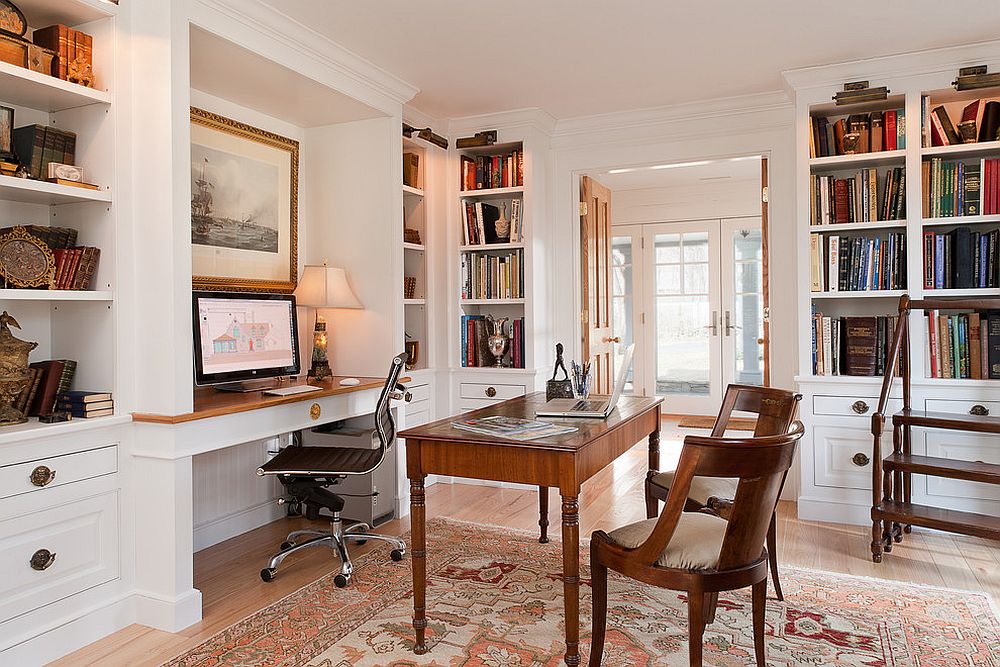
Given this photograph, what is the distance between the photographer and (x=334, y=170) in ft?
13.7

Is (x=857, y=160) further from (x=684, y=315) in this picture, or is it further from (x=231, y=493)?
(x=684, y=315)

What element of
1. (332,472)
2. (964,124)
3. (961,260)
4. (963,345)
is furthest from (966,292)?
(332,472)

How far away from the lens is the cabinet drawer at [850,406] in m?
3.75

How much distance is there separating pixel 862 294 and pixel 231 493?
3.53 m

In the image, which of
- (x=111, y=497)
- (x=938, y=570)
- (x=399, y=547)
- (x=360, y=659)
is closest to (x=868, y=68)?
(x=938, y=570)

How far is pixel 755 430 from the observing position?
2.79 metres

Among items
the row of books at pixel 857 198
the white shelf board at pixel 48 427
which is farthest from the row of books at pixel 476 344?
the white shelf board at pixel 48 427

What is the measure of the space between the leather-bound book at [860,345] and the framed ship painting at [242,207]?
3148 millimetres

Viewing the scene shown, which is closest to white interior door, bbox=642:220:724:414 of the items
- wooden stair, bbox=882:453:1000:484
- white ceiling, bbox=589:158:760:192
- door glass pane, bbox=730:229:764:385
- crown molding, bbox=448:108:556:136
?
door glass pane, bbox=730:229:764:385

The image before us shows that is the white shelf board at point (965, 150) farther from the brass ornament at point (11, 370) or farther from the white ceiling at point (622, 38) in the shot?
the brass ornament at point (11, 370)

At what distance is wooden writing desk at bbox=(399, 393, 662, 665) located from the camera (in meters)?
2.17

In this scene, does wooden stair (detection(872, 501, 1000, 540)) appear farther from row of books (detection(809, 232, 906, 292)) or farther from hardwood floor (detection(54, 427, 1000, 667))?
row of books (detection(809, 232, 906, 292))

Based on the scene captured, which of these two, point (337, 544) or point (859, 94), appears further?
point (859, 94)

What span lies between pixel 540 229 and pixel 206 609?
306cm
